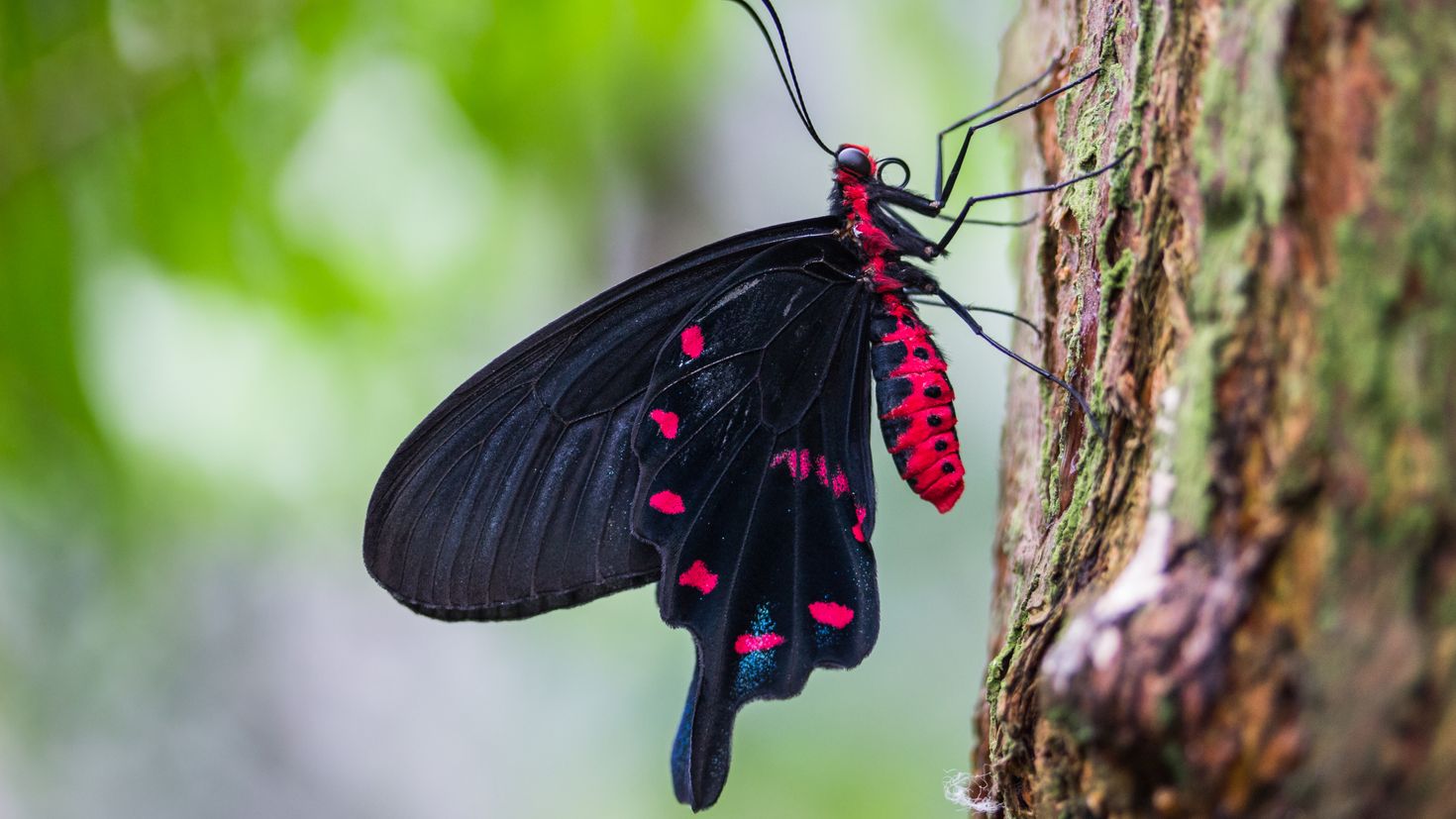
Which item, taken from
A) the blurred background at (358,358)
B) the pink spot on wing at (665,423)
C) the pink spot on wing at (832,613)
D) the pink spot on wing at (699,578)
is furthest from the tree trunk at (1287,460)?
the blurred background at (358,358)

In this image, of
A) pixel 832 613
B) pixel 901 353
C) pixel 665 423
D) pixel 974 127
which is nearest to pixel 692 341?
pixel 665 423

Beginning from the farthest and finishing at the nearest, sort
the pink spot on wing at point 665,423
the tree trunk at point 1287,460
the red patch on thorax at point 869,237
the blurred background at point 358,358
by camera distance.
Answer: the blurred background at point 358,358
the red patch on thorax at point 869,237
the pink spot on wing at point 665,423
the tree trunk at point 1287,460

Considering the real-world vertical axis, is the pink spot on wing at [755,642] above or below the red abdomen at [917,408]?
below

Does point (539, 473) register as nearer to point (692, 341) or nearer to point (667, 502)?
point (667, 502)

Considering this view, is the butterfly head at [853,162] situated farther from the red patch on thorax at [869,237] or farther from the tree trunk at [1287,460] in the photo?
the tree trunk at [1287,460]

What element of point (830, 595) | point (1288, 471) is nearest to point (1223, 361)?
point (1288, 471)

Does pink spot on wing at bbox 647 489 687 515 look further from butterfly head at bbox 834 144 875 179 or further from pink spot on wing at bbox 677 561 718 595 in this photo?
butterfly head at bbox 834 144 875 179

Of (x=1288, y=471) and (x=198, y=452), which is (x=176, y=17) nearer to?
(x=198, y=452)
